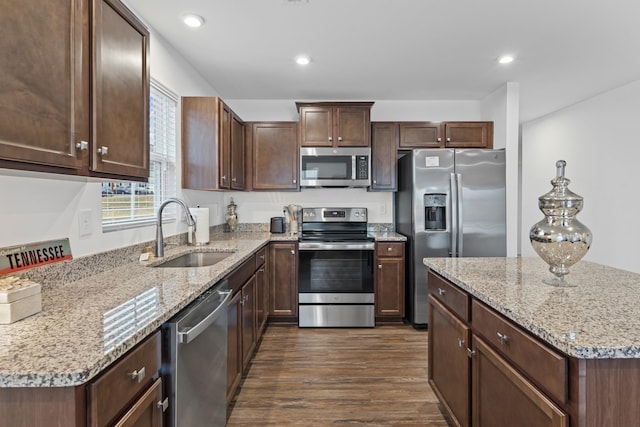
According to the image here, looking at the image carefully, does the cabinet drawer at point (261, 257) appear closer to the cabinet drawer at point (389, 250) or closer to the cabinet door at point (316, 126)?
the cabinet drawer at point (389, 250)

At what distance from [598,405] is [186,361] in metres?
1.32

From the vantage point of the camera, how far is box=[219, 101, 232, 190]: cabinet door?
2.84 metres

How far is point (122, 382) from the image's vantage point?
0.91m

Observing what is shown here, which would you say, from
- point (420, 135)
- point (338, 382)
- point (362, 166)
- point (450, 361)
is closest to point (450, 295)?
point (450, 361)

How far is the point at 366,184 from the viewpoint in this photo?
12.0 feet

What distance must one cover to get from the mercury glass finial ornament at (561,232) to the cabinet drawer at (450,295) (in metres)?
0.37

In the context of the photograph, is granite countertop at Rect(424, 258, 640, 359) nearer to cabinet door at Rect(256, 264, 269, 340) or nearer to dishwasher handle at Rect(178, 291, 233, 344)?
dishwasher handle at Rect(178, 291, 233, 344)

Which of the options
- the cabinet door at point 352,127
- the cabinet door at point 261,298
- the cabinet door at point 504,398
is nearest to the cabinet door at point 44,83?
the cabinet door at point 504,398

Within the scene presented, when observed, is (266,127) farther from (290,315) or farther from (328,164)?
(290,315)

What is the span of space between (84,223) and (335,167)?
2459mm

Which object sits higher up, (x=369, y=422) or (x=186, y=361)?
(x=186, y=361)

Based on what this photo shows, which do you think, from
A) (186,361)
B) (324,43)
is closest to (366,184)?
(324,43)

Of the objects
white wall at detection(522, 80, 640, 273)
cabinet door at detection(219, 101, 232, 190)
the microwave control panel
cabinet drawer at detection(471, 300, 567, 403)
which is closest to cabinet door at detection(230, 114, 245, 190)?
cabinet door at detection(219, 101, 232, 190)

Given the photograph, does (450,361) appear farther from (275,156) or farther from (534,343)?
(275,156)
